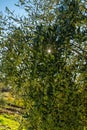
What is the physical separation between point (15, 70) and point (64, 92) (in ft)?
6.95

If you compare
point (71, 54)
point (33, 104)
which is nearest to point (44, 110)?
point (33, 104)

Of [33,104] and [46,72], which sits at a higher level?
[46,72]

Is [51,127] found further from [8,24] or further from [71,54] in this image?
[8,24]

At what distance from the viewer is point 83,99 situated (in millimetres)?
13195

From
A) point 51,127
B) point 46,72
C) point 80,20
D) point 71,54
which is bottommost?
point 51,127

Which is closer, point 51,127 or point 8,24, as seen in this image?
point 51,127

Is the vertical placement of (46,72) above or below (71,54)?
below

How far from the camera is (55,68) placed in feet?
42.1

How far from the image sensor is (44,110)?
42.5 feet

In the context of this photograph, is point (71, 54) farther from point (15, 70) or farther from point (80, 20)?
point (15, 70)

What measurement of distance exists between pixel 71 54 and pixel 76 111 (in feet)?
7.00

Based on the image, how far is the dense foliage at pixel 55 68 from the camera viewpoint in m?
12.9

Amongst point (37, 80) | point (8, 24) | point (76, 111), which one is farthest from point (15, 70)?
point (76, 111)

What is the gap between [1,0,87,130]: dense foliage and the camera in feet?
42.3
